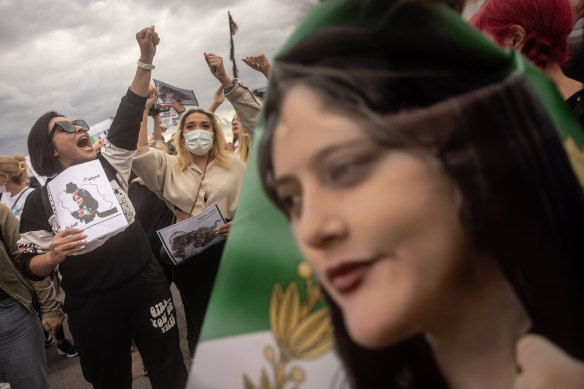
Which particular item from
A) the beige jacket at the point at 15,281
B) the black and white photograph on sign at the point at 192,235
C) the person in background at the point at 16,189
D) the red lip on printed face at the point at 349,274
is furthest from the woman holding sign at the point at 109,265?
the person in background at the point at 16,189

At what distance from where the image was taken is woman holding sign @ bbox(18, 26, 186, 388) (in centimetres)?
206

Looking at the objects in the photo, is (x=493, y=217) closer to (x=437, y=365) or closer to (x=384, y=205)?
(x=384, y=205)

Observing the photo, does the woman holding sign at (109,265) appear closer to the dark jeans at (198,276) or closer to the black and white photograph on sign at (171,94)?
the dark jeans at (198,276)

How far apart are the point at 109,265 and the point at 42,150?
79 cm

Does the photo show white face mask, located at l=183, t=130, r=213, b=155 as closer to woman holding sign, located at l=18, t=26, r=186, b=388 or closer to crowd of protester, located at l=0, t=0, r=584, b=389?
crowd of protester, located at l=0, t=0, r=584, b=389

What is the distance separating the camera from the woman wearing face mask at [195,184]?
8.27 feet

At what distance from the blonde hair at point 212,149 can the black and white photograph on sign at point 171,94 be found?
372mm

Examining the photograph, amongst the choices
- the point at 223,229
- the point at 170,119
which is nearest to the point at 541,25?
the point at 223,229

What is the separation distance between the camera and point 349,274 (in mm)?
575

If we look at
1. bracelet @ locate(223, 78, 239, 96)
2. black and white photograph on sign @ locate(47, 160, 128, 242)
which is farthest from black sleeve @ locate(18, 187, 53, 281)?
bracelet @ locate(223, 78, 239, 96)

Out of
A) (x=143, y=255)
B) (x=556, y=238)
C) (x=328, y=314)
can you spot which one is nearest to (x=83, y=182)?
(x=143, y=255)

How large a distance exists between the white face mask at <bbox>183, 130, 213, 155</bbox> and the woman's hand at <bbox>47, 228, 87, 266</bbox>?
103 centimetres

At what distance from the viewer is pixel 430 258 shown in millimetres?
539

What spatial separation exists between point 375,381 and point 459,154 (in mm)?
412
